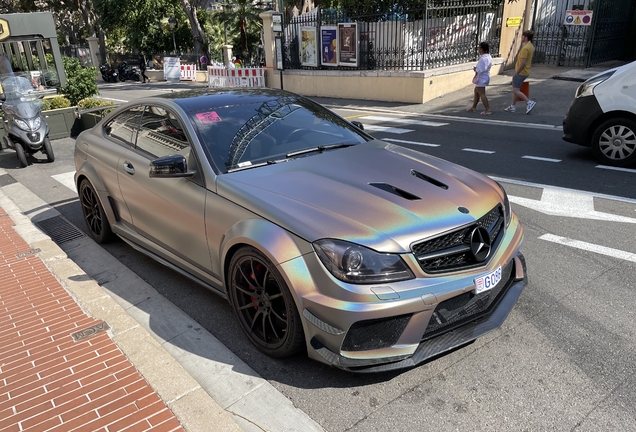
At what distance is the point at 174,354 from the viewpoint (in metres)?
3.58

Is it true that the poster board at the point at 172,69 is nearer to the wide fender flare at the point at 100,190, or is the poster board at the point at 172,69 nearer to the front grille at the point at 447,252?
the wide fender flare at the point at 100,190

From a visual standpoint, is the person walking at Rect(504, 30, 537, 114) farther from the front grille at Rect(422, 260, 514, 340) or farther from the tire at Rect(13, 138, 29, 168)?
the tire at Rect(13, 138, 29, 168)

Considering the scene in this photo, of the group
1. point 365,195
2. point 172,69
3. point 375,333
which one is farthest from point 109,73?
point 375,333

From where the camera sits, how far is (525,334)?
351cm

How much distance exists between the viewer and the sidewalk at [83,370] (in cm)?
286

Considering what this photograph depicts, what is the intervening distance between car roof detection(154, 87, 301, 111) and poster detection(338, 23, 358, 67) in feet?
42.9

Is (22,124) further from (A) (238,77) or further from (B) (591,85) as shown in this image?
(A) (238,77)

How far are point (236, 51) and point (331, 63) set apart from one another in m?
18.6

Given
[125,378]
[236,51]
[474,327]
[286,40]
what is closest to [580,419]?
[474,327]

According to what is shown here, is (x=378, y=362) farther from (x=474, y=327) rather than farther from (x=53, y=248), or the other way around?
(x=53, y=248)

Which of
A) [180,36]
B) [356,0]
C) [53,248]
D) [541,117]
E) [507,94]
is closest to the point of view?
[53,248]

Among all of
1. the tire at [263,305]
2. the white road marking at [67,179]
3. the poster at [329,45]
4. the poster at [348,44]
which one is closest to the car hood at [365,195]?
the tire at [263,305]

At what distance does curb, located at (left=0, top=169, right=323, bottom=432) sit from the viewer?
287cm

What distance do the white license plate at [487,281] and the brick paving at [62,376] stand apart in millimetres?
1886
